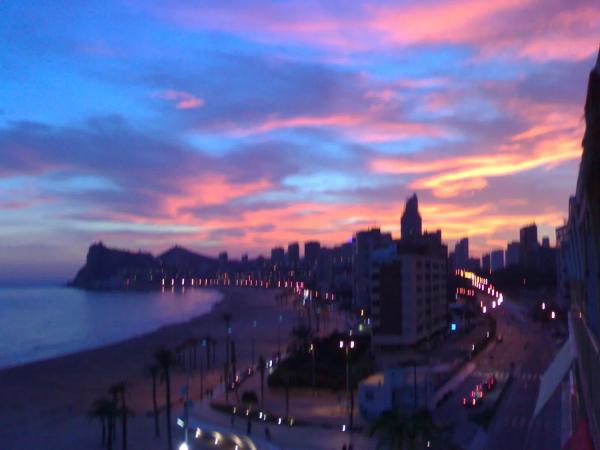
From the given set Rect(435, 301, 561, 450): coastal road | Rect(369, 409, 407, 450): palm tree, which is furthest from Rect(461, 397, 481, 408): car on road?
Rect(369, 409, 407, 450): palm tree

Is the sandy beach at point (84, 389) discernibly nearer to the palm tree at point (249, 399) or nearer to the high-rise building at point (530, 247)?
the palm tree at point (249, 399)

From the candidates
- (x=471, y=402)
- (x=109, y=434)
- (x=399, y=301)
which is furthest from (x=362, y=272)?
(x=109, y=434)

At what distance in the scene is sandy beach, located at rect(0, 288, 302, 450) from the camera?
1680 cm

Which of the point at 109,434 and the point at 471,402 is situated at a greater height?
the point at 109,434

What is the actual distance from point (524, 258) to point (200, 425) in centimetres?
8500

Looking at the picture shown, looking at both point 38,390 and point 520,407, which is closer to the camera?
point 520,407

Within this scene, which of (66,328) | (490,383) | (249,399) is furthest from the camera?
(66,328)

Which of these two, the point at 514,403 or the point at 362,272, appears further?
the point at 362,272

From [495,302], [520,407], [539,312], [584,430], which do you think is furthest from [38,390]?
[495,302]

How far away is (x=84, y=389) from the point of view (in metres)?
23.6

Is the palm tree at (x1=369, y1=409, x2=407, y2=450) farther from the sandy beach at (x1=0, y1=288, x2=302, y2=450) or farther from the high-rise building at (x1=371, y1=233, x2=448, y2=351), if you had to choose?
the high-rise building at (x1=371, y1=233, x2=448, y2=351)

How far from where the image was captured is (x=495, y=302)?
62.4 m

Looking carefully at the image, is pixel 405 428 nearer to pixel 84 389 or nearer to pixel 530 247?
pixel 84 389

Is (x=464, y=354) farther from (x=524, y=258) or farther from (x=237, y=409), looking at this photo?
(x=524, y=258)
